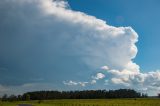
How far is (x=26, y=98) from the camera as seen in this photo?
182 meters

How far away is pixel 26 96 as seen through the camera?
184000 millimetres

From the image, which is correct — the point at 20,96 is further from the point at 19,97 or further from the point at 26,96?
the point at 26,96

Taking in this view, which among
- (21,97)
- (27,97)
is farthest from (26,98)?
(21,97)

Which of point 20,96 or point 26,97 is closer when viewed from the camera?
point 26,97

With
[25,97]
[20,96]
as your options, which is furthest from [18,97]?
[25,97]

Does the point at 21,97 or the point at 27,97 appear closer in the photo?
A: the point at 27,97

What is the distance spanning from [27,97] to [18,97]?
19.5 meters

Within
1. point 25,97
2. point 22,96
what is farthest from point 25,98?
point 22,96

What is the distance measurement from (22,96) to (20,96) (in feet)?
12.3

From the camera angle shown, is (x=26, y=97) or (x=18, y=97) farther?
(x=18, y=97)

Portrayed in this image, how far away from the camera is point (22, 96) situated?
196m

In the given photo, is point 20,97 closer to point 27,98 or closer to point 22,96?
point 22,96

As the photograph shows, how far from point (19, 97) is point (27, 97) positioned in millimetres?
17181

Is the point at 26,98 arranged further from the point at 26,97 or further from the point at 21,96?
the point at 21,96
